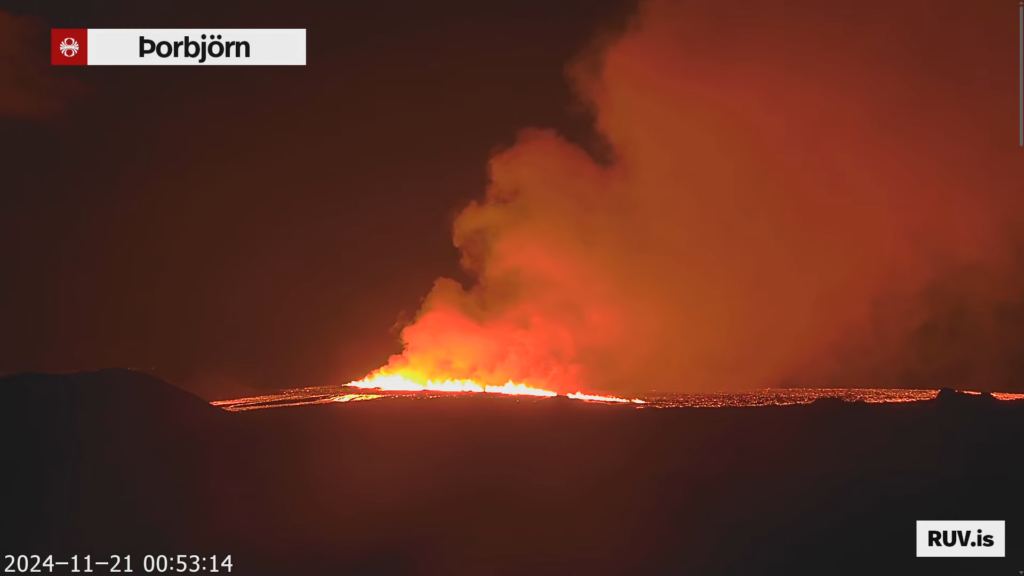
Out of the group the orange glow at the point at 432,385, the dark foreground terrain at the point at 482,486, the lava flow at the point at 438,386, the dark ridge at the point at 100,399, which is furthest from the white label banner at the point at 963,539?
the orange glow at the point at 432,385

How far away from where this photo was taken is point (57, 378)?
40.4 m

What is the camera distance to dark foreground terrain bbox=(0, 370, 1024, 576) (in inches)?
1264

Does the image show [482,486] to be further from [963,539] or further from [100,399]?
[963,539]

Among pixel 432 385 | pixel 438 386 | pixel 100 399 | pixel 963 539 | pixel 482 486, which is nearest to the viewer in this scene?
pixel 963 539

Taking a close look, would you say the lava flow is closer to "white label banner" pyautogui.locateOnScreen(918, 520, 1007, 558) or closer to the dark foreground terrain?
the dark foreground terrain

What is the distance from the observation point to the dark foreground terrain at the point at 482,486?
3209 cm

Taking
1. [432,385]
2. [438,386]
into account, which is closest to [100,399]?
[438,386]

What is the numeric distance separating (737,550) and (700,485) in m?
5.54

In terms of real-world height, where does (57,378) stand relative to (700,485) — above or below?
above

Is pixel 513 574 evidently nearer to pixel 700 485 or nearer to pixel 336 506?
pixel 336 506

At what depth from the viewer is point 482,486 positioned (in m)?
38.5

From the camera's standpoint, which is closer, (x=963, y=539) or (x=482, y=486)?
(x=963, y=539)

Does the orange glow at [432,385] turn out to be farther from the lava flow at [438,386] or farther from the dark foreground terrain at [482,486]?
the dark foreground terrain at [482,486]

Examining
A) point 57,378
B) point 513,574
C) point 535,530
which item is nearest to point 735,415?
point 535,530
